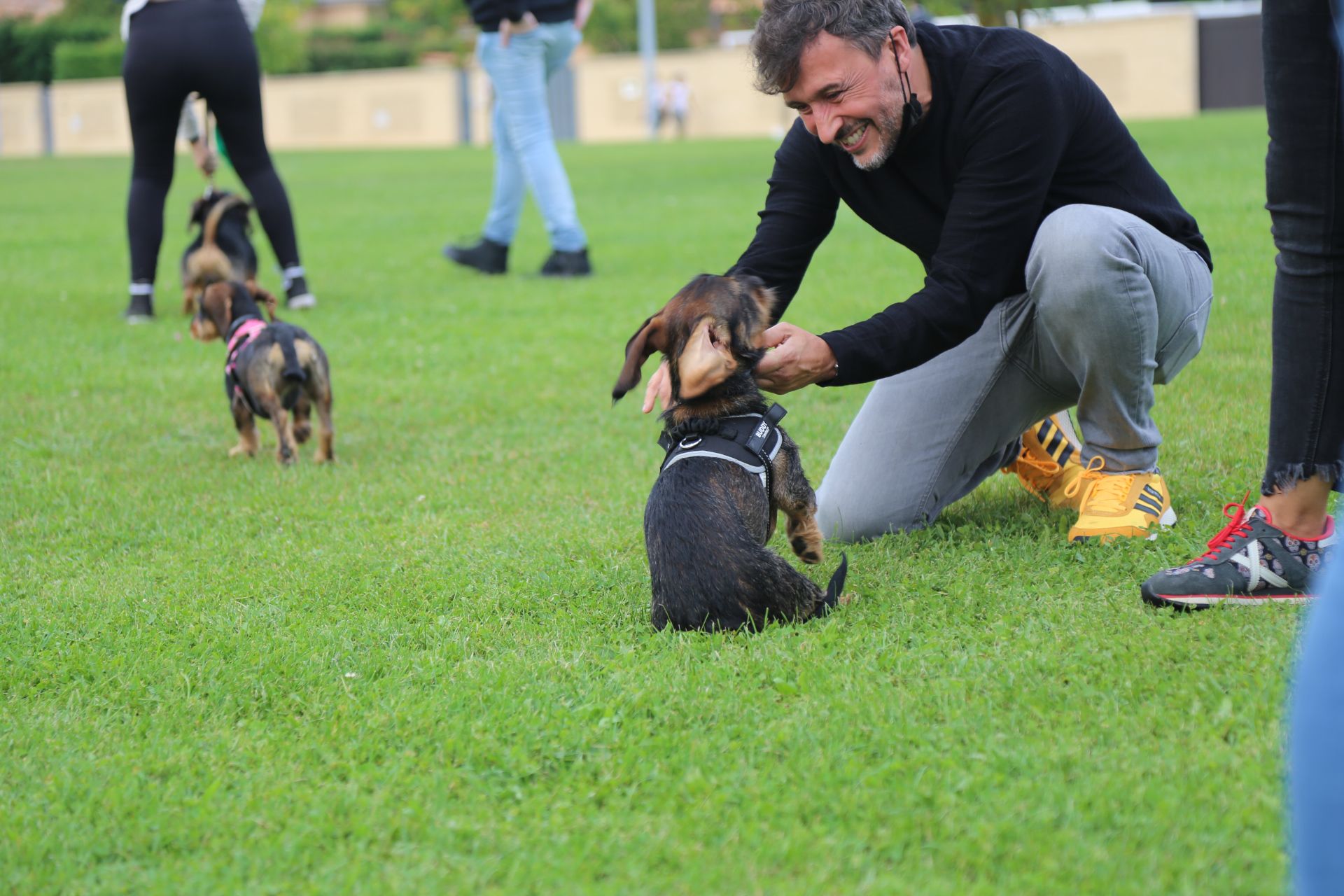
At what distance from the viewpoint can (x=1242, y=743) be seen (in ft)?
8.50

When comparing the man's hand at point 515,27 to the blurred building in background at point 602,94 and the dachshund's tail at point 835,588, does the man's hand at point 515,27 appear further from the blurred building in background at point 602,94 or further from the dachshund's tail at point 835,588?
the blurred building in background at point 602,94

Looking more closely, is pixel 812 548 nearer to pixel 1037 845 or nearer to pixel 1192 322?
pixel 1192 322

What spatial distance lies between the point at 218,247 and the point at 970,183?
6.65 meters

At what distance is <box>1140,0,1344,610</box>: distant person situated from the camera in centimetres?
313

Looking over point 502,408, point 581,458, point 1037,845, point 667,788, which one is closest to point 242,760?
point 667,788

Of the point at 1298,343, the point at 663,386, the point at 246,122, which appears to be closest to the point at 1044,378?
the point at 1298,343

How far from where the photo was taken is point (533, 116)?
32.8 ft

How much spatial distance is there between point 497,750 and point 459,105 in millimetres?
54251

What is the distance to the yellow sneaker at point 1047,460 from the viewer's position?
14.9ft

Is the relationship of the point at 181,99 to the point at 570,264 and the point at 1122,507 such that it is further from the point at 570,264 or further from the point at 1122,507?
the point at 1122,507

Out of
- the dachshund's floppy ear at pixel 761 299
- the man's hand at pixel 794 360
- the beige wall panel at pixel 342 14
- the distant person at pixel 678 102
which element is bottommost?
the man's hand at pixel 794 360

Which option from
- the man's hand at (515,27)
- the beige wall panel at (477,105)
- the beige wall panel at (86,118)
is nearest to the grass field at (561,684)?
the man's hand at (515,27)

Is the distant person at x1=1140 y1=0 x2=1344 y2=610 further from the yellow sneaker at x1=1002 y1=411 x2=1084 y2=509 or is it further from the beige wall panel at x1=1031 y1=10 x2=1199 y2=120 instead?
the beige wall panel at x1=1031 y1=10 x2=1199 y2=120

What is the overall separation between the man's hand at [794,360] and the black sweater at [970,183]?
5 centimetres
